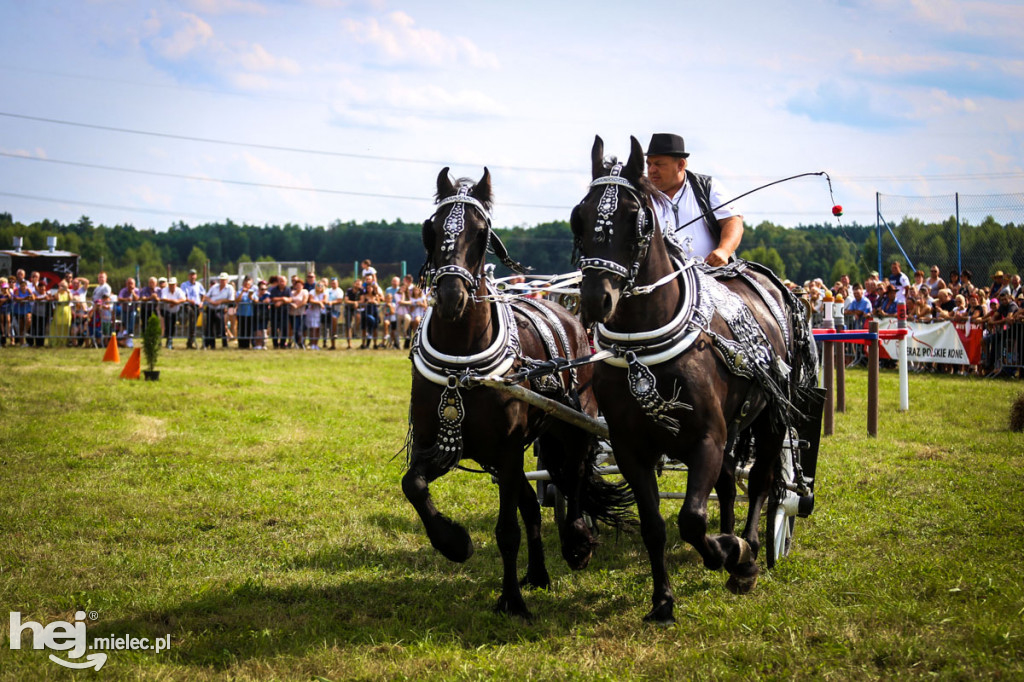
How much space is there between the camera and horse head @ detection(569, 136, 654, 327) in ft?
13.6

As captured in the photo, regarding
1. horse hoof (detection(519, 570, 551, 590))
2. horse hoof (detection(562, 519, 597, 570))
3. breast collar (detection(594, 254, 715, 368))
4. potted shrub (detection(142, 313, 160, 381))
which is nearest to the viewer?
breast collar (detection(594, 254, 715, 368))

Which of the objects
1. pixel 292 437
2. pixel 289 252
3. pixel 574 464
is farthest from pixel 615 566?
pixel 289 252

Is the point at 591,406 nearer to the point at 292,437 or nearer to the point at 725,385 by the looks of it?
the point at 725,385

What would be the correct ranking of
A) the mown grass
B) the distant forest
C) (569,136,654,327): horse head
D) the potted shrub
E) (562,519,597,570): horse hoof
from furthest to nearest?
the distant forest → the potted shrub → (562,519,597,570): horse hoof → (569,136,654,327): horse head → the mown grass

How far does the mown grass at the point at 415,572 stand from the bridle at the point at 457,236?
1.82 m

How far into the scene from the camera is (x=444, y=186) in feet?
16.1

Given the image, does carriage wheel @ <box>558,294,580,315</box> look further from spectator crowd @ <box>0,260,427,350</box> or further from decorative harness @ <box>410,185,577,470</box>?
spectator crowd @ <box>0,260,427,350</box>

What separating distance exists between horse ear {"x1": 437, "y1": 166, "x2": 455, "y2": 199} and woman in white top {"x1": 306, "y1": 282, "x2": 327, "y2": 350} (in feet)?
58.8

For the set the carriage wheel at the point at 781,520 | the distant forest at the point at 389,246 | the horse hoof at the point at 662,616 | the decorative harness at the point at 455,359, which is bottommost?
the horse hoof at the point at 662,616

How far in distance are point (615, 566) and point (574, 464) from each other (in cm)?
71

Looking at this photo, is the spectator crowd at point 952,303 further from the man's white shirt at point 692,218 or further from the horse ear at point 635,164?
the horse ear at point 635,164

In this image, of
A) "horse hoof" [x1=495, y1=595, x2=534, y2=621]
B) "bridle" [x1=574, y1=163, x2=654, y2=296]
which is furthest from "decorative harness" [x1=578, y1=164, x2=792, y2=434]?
"horse hoof" [x1=495, y1=595, x2=534, y2=621]

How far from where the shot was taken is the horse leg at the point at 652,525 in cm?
456

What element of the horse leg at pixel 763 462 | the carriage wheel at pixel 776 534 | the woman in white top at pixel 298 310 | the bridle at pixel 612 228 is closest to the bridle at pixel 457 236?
the bridle at pixel 612 228
